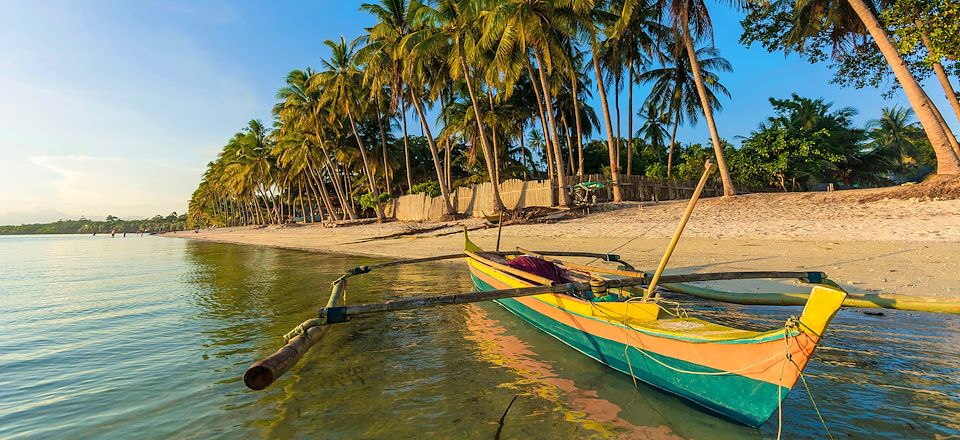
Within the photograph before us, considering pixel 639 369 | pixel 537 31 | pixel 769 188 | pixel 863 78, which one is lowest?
pixel 639 369

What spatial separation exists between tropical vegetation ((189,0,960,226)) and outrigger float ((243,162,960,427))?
47.8ft

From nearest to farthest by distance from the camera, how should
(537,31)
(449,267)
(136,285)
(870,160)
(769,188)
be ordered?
1. (136,285)
2. (449,267)
3. (537,31)
4. (769,188)
5. (870,160)

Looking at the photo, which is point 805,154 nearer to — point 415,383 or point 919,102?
point 919,102

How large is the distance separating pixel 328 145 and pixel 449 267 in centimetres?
2779

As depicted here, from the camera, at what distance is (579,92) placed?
33.2m

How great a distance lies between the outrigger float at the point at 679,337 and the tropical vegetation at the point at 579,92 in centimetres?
1458

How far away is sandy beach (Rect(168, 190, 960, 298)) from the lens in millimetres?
7723

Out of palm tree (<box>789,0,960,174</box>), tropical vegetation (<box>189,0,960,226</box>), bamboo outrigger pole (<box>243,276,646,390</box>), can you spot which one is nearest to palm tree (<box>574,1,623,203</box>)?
tropical vegetation (<box>189,0,960,226</box>)

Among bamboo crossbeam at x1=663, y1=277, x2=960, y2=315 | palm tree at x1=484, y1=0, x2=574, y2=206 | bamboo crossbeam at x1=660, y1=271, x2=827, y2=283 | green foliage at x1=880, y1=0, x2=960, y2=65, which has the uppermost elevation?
palm tree at x1=484, y1=0, x2=574, y2=206

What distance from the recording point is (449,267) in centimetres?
1484

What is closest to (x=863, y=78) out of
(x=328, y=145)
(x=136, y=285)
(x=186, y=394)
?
(x=186, y=394)

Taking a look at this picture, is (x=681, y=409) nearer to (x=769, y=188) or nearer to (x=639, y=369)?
→ (x=639, y=369)

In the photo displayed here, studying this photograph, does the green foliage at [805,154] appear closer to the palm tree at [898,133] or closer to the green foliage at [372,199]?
the palm tree at [898,133]

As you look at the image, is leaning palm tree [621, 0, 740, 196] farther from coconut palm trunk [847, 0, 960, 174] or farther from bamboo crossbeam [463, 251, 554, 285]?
bamboo crossbeam [463, 251, 554, 285]
